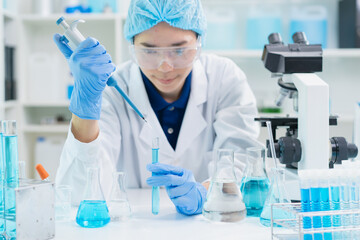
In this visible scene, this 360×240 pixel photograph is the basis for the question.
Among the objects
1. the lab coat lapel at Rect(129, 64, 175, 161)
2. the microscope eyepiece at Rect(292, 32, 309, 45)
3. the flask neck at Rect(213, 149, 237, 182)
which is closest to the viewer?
the flask neck at Rect(213, 149, 237, 182)

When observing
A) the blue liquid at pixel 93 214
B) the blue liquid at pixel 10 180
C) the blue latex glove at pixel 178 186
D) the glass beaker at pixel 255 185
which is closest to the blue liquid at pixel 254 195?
the glass beaker at pixel 255 185

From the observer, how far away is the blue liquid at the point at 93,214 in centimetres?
104

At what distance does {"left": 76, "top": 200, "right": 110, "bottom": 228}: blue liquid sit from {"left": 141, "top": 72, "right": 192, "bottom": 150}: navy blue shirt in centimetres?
71

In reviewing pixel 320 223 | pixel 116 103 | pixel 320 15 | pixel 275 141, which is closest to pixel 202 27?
pixel 116 103

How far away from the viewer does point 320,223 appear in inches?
33.2

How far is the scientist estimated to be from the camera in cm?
121

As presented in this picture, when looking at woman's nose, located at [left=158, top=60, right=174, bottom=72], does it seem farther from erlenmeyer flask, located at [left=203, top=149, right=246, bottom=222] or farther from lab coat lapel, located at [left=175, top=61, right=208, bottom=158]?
→ erlenmeyer flask, located at [left=203, top=149, right=246, bottom=222]

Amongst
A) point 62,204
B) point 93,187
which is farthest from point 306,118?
point 62,204

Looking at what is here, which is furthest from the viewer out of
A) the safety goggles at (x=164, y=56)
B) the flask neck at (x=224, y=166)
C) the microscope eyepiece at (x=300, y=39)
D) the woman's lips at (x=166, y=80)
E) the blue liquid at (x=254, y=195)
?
the woman's lips at (x=166, y=80)

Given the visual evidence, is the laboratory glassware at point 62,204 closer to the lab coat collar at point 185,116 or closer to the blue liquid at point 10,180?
the blue liquid at point 10,180

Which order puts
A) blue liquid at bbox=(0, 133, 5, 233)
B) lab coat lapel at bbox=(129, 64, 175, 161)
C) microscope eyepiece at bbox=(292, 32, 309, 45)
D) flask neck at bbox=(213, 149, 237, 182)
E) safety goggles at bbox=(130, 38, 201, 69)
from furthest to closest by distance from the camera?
lab coat lapel at bbox=(129, 64, 175, 161) → safety goggles at bbox=(130, 38, 201, 69) → microscope eyepiece at bbox=(292, 32, 309, 45) → flask neck at bbox=(213, 149, 237, 182) → blue liquid at bbox=(0, 133, 5, 233)

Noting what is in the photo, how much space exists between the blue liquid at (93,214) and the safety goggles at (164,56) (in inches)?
23.1

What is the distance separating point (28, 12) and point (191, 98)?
2.28m

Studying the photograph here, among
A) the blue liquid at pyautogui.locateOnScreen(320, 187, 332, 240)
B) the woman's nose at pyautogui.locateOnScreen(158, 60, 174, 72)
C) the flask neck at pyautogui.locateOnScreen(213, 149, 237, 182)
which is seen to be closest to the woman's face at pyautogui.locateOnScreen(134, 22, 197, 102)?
the woman's nose at pyautogui.locateOnScreen(158, 60, 174, 72)
